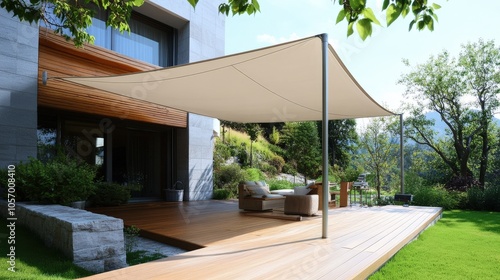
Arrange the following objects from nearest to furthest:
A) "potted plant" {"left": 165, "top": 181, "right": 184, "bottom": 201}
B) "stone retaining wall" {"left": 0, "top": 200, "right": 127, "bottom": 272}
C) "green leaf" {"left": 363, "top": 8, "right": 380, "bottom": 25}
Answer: "green leaf" {"left": 363, "top": 8, "right": 380, "bottom": 25} → "stone retaining wall" {"left": 0, "top": 200, "right": 127, "bottom": 272} → "potted plant" {"left": 165, "top": 181, "right": 184, "bottom": 201}

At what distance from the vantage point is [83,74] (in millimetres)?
7605

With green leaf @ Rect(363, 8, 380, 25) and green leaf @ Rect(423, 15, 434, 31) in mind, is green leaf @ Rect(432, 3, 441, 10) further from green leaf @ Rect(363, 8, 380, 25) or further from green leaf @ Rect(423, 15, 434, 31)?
green leaf @ Rect(363, 8, 380, 25)

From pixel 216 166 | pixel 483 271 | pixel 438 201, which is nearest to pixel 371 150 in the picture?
pixel 438 201

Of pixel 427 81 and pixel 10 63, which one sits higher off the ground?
pixel 427 81

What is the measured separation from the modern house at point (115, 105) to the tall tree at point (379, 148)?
5.30 metres

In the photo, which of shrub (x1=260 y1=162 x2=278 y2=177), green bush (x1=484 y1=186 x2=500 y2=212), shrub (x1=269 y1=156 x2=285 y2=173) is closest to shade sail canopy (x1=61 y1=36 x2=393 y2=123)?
green bush (x1=484 y1=186 x2=500 y2=212)

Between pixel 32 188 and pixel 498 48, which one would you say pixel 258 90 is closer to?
pixel 32 188

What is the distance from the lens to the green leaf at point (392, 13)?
6.88 ft

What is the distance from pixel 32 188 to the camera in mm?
4859

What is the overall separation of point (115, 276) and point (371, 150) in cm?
1030

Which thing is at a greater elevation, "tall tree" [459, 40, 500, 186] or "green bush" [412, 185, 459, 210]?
"tall tree" [459, 40, 500, 186]

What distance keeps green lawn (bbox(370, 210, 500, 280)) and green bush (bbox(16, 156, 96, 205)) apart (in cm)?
427

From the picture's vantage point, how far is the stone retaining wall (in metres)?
3.20

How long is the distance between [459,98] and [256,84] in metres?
10.2
